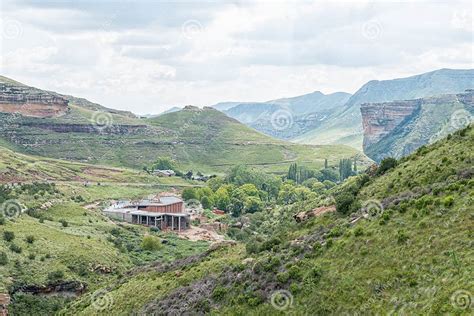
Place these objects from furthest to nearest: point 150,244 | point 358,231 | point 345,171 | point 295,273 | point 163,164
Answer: point 163,164
point 345,171
point 150,244
point 358,231
point 295,273

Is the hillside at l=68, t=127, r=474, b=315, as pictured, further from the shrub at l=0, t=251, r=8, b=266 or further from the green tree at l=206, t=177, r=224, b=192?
the green tree at l=206, t=177, r=224, b=192

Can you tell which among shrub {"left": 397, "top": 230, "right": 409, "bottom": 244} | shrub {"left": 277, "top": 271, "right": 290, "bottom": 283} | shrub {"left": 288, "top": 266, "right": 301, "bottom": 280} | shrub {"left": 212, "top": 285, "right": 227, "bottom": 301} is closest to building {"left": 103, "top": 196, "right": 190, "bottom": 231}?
shrub {"left": 212, "top": 285, "right": 227, "bottom": 301}

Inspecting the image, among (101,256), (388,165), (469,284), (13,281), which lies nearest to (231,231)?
(101,256)

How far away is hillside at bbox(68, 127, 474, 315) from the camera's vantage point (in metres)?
24.9

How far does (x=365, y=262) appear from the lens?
28.6m

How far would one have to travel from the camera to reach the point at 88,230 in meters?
78.0

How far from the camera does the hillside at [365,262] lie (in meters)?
24.9

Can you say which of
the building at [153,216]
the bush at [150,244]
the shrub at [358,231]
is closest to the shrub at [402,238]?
the shrub at [358,231]

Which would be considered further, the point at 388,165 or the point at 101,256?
the point at 101,256

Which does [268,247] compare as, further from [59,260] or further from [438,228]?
[59,260]

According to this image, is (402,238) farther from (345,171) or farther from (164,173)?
(345,171)

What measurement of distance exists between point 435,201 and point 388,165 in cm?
1382

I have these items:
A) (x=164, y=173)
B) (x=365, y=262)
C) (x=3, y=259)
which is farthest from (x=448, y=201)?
(x=164, y=173)

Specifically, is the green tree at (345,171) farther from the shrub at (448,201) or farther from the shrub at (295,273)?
the shrub at (295,273)
